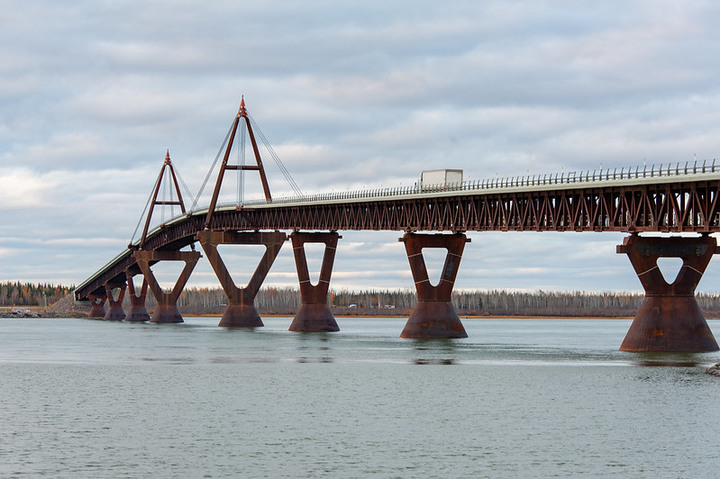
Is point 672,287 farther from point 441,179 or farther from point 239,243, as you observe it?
point 239,243

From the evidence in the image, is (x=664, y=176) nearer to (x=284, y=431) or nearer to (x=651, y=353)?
(x=651, y=353)

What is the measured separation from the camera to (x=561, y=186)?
88875 millimetres

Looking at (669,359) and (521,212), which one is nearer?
(669,359)

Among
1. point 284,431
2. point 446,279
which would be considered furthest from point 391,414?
point 446,279

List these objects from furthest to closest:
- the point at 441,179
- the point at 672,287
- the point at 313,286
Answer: the point at 313,286
the point at 441,179
the point at 672,287

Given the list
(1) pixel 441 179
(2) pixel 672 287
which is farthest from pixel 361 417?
(1) pixel 441 179

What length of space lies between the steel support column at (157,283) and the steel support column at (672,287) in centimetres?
10969

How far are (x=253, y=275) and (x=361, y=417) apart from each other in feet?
321

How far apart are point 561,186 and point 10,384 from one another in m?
43.2

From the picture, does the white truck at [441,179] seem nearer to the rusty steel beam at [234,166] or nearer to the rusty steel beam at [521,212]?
the rusty steel beam at [521,212]

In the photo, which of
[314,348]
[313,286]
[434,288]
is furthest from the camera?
[313,286]

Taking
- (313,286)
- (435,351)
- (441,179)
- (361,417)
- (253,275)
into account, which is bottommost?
(361,417)

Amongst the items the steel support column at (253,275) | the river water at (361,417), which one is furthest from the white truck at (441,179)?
the steel support column at (253,275)

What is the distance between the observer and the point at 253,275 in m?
150
